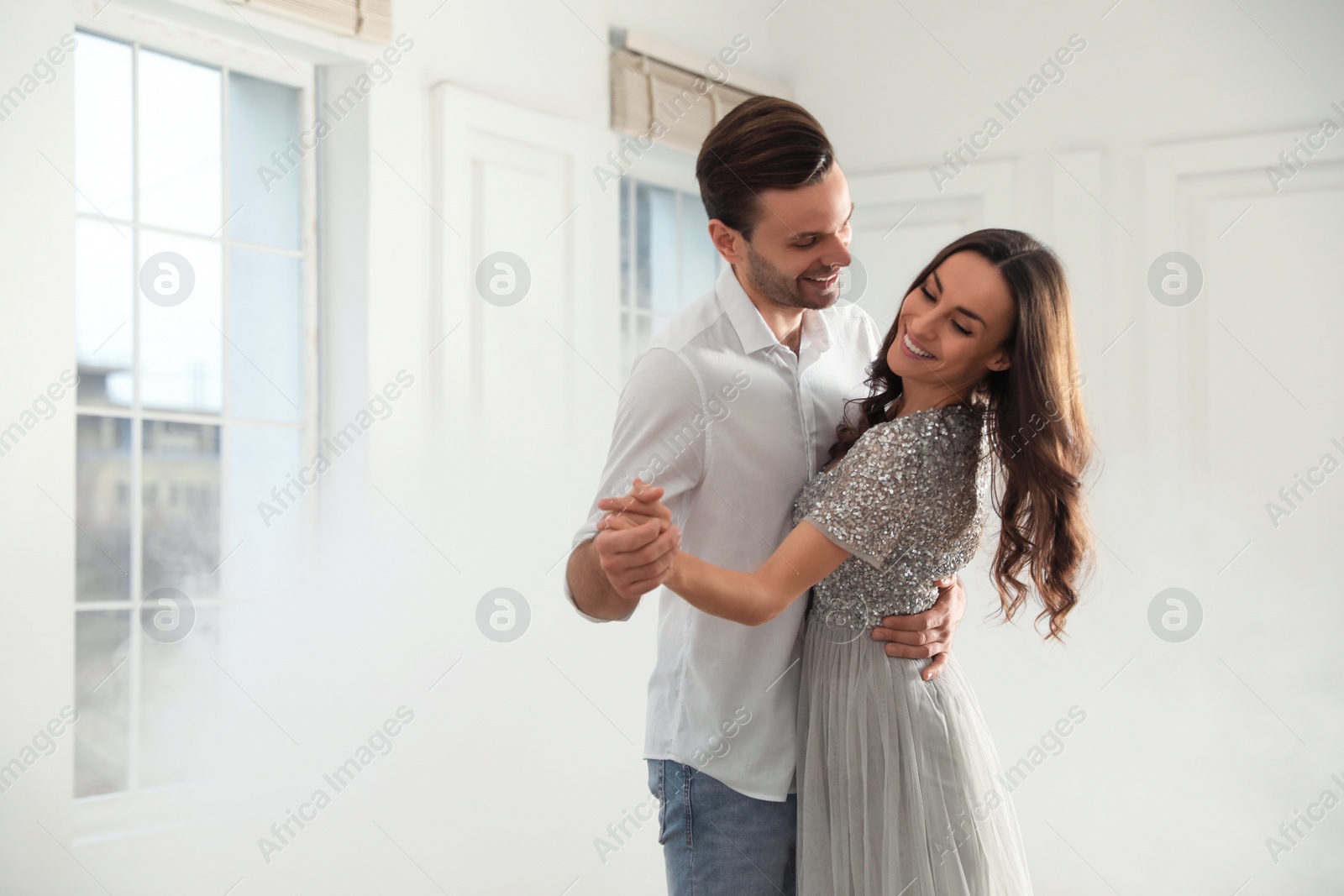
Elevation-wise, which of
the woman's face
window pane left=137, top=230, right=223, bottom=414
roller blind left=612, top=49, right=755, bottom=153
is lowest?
the woman's face

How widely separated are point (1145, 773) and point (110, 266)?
137 inches

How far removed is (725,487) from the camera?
1576mm

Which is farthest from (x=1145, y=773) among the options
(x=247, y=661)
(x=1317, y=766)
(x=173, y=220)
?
(x=173, y=220)

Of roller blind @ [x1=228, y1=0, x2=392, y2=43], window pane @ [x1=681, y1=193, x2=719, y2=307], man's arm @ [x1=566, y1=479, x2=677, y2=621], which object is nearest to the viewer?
man's arm @ [x1=566, y1=479, x2=677, y2=621]

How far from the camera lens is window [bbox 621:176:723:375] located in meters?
3.83

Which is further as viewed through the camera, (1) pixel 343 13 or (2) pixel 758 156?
(1) pixel 343 13

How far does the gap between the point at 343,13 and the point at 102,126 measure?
644 mm

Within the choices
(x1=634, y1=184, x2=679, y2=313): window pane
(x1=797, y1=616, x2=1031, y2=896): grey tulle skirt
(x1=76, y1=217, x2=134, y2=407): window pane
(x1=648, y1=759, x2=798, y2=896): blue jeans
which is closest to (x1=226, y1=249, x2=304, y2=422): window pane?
(x1=76, y1=217, x2=134, y2=407): window pane

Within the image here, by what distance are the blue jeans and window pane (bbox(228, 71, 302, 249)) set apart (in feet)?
6.24

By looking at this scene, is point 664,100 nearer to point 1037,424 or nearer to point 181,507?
point 181,507

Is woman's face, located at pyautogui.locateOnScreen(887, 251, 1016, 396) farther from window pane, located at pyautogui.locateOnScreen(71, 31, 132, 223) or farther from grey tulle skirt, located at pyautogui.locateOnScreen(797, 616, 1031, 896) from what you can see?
window pane, located at pyautogui.locateOnScreen(71, 31, 132, 223)

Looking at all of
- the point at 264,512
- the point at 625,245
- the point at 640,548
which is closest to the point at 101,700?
the point at 264,512

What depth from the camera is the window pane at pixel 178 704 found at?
243cm

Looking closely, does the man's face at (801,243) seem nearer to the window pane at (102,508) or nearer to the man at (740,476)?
the man at (740,476)
